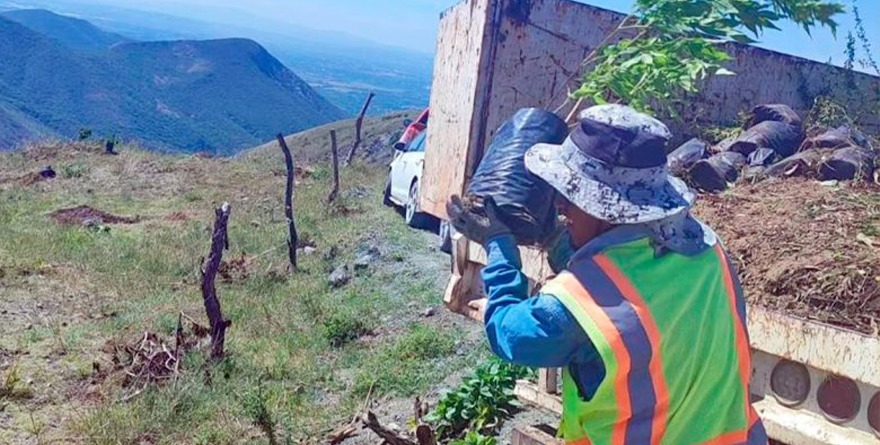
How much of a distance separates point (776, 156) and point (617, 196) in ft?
6.97

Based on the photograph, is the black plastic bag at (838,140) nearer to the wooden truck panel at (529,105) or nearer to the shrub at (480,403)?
the wooden truck panel at (529,105)

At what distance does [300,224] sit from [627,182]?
408 inches

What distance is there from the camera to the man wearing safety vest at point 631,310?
174 cm

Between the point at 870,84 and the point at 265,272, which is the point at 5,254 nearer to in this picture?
the point at 265,272

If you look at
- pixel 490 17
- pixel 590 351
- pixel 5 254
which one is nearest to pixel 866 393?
pixel 590 351

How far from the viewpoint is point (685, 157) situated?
3455 mm

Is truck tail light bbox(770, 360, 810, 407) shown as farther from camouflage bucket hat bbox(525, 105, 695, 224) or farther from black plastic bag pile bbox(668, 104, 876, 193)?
black plastic bag pile bbox(668, 104, 876, 193)

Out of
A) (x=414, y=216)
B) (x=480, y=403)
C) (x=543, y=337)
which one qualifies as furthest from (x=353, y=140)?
(x=543, y=337)

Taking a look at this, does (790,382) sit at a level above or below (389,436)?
above

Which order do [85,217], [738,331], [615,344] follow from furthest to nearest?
1. [85,217]
2. [738,331]
3. [615,344]

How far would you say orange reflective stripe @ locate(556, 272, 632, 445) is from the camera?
1701mm

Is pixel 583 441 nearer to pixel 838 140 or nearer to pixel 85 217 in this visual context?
pixel 838 140

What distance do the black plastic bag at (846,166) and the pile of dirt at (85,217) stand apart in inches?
462

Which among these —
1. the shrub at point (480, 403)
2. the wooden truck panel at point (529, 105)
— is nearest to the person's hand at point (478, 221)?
the wooden truck panel at point (529, 105)
